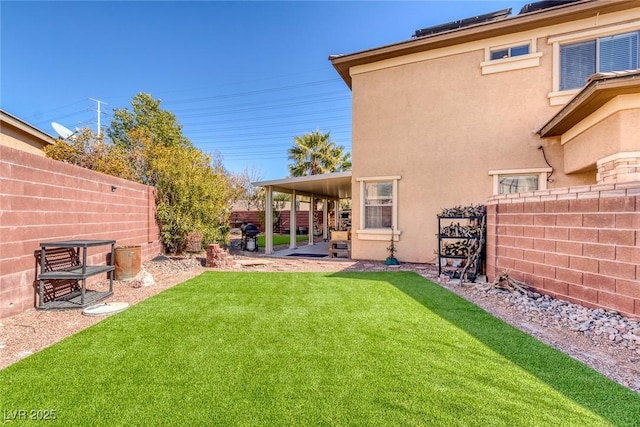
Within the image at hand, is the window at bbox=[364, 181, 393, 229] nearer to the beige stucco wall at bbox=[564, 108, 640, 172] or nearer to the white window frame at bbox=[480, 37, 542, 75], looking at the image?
the white window frame at bbox=[480, 37, 542, 75]

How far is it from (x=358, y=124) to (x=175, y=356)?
946cm

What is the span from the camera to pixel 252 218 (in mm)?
27000

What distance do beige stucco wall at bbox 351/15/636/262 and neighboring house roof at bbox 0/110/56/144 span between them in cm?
1430

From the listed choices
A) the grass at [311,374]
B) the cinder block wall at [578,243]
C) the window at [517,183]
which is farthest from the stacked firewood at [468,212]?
the grass at [311,374]

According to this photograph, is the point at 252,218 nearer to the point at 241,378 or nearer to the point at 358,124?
the point at 358,124

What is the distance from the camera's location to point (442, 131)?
9867 mm

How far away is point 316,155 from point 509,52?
609 inches

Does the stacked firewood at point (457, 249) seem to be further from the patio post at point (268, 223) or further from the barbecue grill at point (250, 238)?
the barbecue grill at point (250, 238)

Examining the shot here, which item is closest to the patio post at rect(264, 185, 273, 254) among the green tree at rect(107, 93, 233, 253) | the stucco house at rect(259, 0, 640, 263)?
the green tree at rect(107, 93, 233, 253)

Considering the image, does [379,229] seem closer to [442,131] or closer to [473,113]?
[442,131]

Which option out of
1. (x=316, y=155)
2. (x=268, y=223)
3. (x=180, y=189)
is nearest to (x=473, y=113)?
(x=268, y=223)

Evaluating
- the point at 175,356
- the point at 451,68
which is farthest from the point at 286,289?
the point at 451,68

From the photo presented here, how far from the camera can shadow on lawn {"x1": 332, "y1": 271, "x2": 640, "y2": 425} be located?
2.63 metres

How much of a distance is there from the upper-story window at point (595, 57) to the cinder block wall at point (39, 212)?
1285 cm
